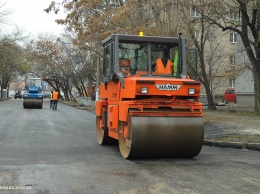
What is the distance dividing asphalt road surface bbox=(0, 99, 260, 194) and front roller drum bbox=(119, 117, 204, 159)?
0.81 ft

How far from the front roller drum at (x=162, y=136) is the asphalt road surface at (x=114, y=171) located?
0.81 ft

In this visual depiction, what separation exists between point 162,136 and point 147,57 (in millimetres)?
2380

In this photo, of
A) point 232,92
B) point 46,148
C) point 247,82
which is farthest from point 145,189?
point 232,92

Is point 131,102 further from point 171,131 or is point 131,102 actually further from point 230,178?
point 230,178

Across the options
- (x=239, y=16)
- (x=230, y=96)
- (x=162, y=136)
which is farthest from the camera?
(x=230, y=96)

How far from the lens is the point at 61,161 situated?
891 centimetres

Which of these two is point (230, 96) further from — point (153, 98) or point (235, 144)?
point (153, 98)

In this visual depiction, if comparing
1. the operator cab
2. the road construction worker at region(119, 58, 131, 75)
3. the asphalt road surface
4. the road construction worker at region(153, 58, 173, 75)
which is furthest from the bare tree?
the road construction worker at region(119, 58, 131, 75)

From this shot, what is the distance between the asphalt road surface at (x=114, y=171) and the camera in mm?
6438

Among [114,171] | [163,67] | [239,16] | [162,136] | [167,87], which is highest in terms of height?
[239,16]

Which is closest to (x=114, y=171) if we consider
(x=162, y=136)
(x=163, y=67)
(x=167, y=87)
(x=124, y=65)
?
(x=162, y=136)

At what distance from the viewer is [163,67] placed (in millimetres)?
10219

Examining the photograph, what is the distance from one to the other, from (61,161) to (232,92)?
3295 cm

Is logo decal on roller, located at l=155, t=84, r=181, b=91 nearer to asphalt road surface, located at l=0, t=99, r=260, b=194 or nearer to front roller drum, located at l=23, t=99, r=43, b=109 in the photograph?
asphalt road surface, located at l=0, t=99, r=260, b=194
